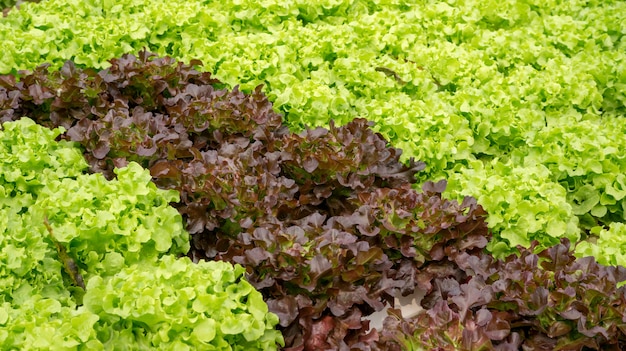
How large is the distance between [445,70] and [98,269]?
3223 millimetres

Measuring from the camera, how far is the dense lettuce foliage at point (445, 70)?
4574 millimetres

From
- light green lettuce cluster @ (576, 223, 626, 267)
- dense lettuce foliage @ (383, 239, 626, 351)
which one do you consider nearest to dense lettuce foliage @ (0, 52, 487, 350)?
dense lettuce foliage @ (383, 239, 626, 351)

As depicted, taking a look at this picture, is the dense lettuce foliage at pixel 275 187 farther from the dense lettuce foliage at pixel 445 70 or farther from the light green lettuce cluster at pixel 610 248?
the light green lettuce cluster at pixel 610 248

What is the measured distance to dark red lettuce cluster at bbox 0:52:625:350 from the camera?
128 inches

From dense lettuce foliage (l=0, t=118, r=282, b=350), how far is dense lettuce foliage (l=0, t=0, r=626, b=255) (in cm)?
147

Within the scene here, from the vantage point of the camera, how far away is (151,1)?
6238mm

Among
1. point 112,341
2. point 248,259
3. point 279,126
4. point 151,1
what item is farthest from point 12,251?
point 151,1

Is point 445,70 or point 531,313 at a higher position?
point 531,313

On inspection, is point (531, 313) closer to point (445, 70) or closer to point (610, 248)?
point (610, 248)

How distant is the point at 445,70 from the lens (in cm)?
555

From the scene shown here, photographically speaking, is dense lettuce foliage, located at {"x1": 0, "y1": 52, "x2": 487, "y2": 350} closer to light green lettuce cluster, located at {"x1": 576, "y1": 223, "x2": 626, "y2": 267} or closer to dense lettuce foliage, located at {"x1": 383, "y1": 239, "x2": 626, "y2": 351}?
dense lettuce foliage, located at {"x1": 383, "y1": 239, "x2": 626, "y2": 351}

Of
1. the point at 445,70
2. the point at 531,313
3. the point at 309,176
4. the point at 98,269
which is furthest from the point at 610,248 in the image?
the point at 98,269

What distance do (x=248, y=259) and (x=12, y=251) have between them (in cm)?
114

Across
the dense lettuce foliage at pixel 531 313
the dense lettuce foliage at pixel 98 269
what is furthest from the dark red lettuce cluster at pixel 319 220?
the dense lettuce foliage at pixel 98 269
